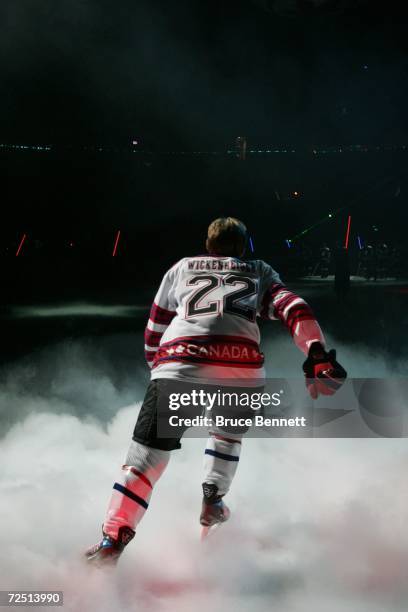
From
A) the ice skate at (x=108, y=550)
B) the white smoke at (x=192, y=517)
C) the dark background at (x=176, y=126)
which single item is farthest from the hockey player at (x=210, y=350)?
the dark background at (x=176, y=126)

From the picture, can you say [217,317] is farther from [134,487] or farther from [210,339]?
[134,487]

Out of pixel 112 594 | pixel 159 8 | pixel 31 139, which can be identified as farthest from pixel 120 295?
pixel 112 594

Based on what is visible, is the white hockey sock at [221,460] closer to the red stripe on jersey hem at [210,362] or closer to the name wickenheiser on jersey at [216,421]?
→ the name wickenheiser on jersey at [216,421]

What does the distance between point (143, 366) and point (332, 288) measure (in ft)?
5.42

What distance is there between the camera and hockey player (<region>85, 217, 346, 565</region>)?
2760 mm

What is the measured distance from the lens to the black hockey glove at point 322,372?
2.82 meters

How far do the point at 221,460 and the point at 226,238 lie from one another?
988 millimetres

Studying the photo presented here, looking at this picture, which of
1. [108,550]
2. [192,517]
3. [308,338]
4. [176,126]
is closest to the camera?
[108,550]

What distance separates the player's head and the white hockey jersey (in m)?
0.08

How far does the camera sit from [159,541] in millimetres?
3213

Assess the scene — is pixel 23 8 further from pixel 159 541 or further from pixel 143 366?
pixel 159 541

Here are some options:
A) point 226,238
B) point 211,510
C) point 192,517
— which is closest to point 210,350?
point 226,238

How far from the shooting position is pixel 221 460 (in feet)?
10.3

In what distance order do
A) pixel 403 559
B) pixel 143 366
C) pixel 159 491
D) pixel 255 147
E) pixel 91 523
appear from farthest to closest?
pixel 255 147 → pixel 143 366 → pixel 159 491 → pixel 91 523 → pixel 403 559
